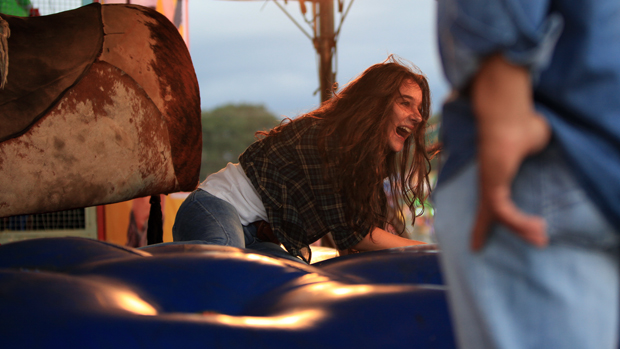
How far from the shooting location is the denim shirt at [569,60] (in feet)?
0.90

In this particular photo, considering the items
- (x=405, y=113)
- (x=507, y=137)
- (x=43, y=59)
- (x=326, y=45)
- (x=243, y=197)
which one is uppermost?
(x=326, y=45)

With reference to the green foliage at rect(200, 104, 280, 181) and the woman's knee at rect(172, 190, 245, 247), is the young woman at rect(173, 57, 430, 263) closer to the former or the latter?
the woman's knee at rect(172, 190, 245, 247)

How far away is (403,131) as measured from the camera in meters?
1.27

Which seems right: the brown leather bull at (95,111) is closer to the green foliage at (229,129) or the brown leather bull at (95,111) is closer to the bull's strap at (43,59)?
the bull's strap at (43,59)

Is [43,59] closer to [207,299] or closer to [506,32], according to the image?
[207,299]

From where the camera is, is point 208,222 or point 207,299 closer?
point 207,299

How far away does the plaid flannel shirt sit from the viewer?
3.86 ft

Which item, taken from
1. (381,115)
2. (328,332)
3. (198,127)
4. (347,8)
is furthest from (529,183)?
(347,8)

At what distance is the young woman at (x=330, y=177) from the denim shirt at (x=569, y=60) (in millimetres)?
860

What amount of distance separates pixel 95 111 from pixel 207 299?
0.90 metres

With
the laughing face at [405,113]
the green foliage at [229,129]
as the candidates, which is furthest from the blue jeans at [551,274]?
the green foliage at [229,129]

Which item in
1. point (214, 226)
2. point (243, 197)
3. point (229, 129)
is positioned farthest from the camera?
point (229, 129)

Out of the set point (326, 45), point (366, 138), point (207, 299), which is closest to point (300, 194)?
point (366, 138)

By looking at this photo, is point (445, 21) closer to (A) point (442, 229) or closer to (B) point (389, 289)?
(A) point (442, 229)
